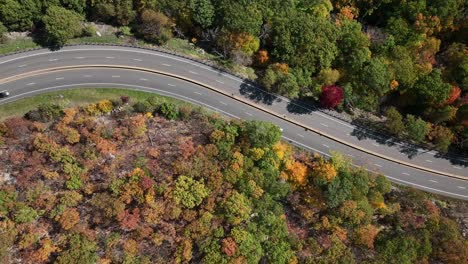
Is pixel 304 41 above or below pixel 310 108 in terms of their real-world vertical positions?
above

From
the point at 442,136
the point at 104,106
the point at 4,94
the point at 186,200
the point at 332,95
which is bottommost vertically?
the point at 186,200

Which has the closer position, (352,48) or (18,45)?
(18,45)

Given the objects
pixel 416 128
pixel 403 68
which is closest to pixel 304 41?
pixel 403 68

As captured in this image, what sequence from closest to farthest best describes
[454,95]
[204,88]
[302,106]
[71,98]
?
[71,98], [454,95], [204,88], [302,106]

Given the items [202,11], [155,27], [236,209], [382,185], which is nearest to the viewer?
[236,209]

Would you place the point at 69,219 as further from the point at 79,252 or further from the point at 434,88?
the point at 434,88

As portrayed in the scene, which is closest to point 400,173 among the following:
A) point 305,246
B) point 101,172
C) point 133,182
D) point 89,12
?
point 305,246

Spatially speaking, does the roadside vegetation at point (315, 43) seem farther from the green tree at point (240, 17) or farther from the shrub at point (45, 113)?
the shrub at point (45, 113)
